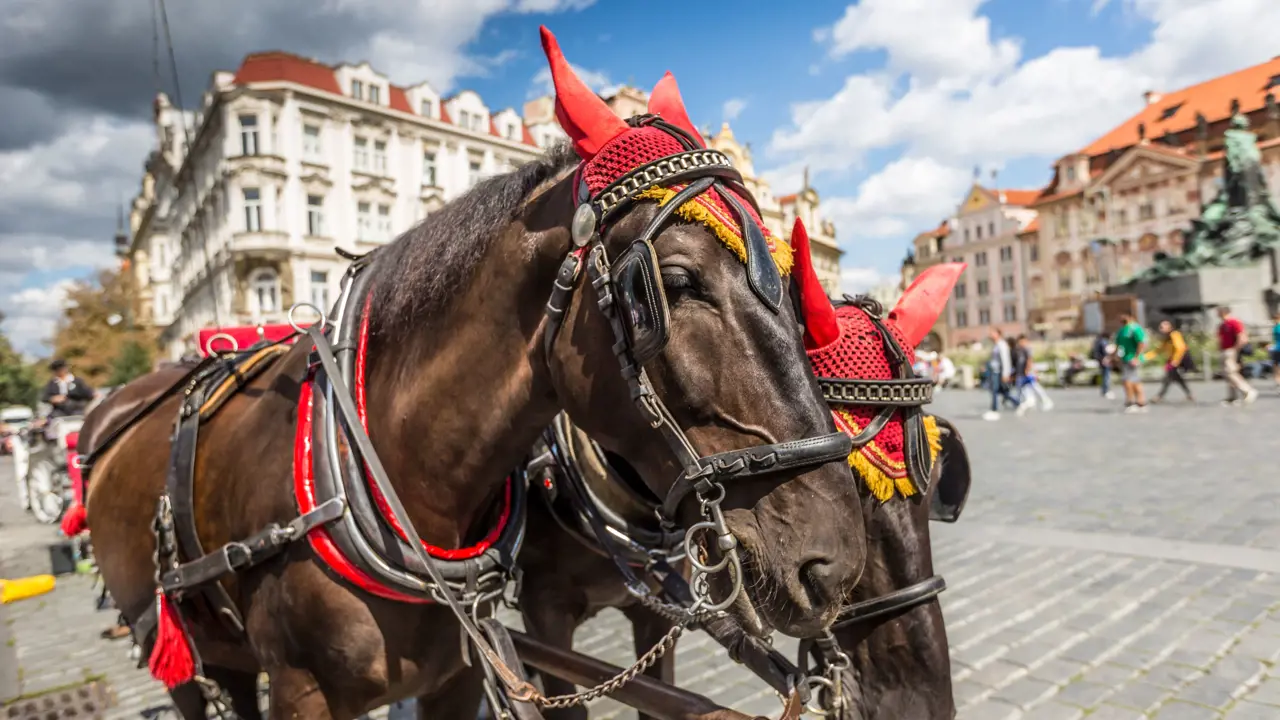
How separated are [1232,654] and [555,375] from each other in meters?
3.69

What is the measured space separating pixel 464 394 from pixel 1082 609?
3960 millimetres

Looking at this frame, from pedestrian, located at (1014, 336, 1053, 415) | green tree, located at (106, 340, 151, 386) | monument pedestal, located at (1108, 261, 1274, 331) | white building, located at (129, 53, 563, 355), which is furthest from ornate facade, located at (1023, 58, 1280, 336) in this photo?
green tree, located at (106, 340, 151, 386)

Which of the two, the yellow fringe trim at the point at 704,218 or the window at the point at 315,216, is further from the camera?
the window at the point at 315,216

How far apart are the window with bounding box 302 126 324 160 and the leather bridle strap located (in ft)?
111

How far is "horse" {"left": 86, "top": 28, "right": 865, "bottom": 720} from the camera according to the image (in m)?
1.16

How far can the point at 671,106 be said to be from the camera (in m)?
1.49

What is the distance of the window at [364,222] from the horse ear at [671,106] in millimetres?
33559

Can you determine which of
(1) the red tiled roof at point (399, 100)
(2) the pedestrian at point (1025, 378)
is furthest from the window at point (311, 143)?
(2) the pedestrian at point (1025, 378)

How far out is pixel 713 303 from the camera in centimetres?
119

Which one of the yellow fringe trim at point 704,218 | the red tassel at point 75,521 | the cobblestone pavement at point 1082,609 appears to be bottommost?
the cobblestone pavement at point 1082,609

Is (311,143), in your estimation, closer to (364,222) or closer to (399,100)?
(364,222)

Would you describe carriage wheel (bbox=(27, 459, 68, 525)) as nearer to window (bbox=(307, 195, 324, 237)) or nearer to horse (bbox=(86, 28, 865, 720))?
horse (bbox=(86, 28, 865, 720))

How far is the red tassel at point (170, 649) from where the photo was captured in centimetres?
190

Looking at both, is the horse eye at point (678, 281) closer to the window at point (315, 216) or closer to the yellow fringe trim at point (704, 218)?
the yellow fringe trim at point (704, 218)
